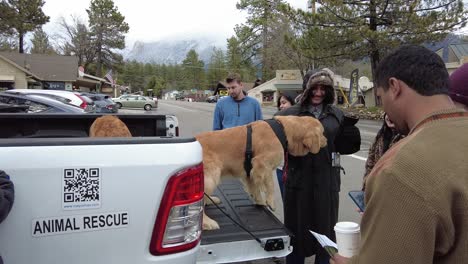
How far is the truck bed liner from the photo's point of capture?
3.09 metres

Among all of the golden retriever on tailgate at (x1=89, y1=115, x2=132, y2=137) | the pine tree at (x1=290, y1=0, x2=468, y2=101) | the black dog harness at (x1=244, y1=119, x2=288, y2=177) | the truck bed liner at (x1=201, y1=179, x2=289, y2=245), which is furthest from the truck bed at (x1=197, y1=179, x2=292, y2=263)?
the pine tree at (x1=290, y1=0, x2=468, y2=101)

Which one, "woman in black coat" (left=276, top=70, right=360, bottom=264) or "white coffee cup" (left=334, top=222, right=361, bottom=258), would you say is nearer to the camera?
"white coffee cup" (left=334, top=222, right=361, bottom=258)

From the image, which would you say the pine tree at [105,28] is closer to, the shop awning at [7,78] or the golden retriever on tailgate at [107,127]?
the shop awning at [7,78]

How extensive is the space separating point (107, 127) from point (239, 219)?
1449mm

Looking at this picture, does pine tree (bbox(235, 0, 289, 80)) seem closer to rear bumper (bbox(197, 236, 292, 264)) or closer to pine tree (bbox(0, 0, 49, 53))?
pine tree (bbox(0, 0, 49, 53))

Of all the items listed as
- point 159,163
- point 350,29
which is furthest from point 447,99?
point 350,29

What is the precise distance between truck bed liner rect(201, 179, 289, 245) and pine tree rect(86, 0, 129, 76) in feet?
234

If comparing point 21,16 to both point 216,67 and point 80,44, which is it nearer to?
point 80,44

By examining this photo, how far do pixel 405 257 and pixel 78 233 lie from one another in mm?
1289

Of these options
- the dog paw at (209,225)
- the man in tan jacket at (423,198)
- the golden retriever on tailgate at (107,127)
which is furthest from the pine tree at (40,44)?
the man in tan jacket at (423,198)

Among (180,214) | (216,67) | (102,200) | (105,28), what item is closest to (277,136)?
(180,214)

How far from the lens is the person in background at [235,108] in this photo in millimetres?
5508

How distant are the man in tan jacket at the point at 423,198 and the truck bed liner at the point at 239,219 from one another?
1.78m

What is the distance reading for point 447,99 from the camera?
4.62 feet
